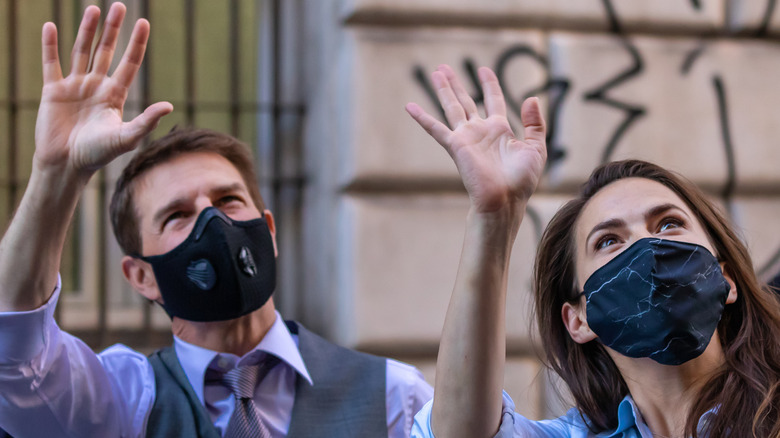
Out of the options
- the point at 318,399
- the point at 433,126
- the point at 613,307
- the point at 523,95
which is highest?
the point at 433,126

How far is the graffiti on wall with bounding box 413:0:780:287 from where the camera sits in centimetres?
370

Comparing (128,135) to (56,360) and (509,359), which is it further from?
(509,359)

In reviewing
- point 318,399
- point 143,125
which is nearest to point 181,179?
point 143,125

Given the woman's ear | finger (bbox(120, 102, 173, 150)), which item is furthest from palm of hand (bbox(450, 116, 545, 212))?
finger (bbox(120, 102, 173, 150))

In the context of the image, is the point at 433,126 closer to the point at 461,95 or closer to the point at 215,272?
the point at 461,95

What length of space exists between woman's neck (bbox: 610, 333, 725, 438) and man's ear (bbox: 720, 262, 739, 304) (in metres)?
0.09

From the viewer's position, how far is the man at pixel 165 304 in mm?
1972

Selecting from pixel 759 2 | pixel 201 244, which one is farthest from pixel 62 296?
pixel 759 2

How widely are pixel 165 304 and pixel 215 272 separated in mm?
223

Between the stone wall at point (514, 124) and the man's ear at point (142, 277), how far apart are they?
46.8 inches

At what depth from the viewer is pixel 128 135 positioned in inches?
76.3

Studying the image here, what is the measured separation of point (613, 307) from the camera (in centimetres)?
188

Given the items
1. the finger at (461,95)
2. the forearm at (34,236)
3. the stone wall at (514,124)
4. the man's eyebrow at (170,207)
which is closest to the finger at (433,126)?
the finger at (461,95)

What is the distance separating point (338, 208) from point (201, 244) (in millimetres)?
1391
